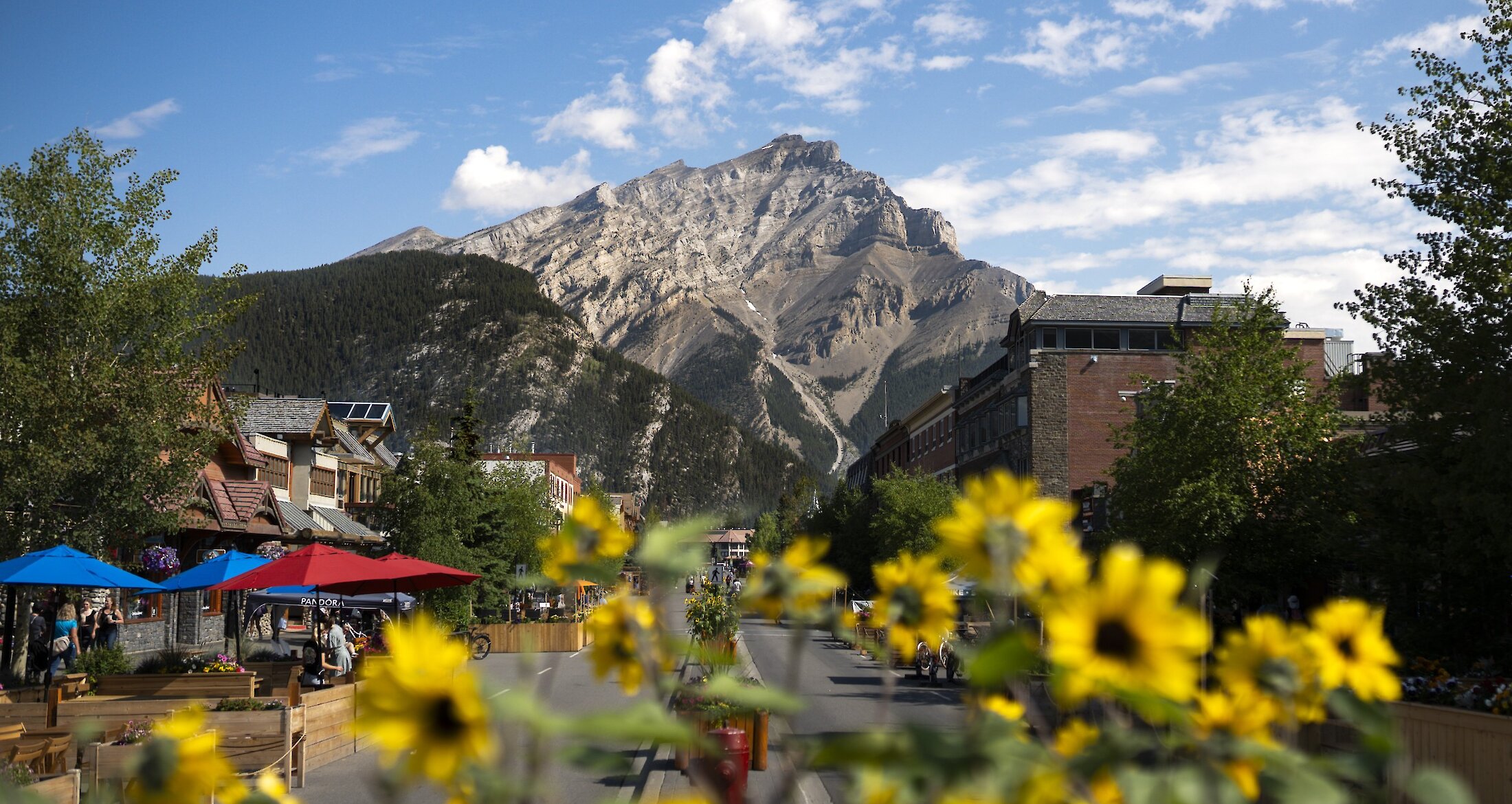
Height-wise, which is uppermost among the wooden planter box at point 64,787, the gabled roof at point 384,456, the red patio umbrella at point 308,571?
the gabled roof at point 384,456

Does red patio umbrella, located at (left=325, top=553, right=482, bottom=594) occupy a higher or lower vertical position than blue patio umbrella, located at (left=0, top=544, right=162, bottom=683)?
lower

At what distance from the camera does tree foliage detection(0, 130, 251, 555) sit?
76.4ft

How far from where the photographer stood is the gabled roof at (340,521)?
2090 inches

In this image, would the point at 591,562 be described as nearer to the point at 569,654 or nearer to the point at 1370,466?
the point at 1370,466

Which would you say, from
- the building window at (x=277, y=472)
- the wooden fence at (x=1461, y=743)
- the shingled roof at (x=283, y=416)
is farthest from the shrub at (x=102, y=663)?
the shingled roof at (x=283, y=416)

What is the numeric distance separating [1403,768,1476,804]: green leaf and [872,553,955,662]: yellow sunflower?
0.77 meters

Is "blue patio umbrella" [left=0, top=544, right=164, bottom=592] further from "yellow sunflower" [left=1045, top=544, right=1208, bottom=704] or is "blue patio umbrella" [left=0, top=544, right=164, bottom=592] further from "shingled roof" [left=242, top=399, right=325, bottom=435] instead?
"shingled roof" [left=242, top=399, right=325, bottom=435]

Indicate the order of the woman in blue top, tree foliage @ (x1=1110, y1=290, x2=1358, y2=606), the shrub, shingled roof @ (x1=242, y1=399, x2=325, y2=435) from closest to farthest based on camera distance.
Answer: the shrub < the woman in blue top < tree foliage @ (x1=1110, y1=290, x2=1358, y2=606) < shingled roof @ (x1=242, y1=399, x2=325, y2=435)

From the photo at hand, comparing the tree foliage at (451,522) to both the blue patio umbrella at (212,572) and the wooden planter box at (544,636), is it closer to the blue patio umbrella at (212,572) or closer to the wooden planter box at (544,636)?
the wooden planter box at (544,636)

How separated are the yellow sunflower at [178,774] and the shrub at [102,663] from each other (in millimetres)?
20780

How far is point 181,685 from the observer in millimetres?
18703

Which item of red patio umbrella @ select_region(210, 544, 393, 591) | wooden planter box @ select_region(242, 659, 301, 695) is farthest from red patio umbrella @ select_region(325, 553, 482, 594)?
wooden planter box @ select_region(242, 659, 301, 695)

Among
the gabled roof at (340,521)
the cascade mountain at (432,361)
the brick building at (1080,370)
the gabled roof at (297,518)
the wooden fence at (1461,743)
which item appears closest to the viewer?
the wooden fence at (1461,743)

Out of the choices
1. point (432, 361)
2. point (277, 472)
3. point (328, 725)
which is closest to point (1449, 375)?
point (328, 725)
